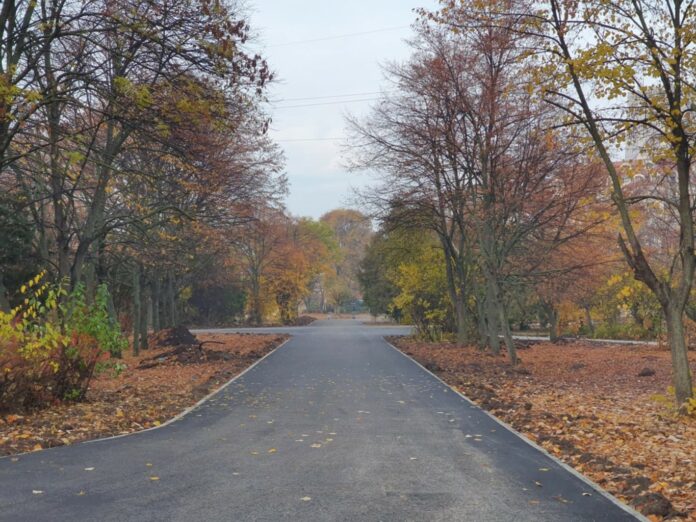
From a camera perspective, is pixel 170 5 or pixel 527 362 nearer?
pixel 170 5

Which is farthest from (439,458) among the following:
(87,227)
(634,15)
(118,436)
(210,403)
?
(87,227)

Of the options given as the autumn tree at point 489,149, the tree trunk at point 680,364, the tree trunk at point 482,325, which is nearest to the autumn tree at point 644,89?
the tree trunk at point 680,364

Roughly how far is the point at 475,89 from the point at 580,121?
30.9ft

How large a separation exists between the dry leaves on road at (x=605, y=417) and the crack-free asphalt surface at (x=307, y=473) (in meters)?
A: 0.42

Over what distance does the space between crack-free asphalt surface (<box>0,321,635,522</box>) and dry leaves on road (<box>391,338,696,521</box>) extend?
0.42 metres

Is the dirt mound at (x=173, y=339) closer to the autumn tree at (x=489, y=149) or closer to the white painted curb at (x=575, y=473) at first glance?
the autumn tree at (x=489, y=149)

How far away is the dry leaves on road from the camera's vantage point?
6406 millimetres

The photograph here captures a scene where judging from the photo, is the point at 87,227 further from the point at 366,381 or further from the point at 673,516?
the point at 673,516

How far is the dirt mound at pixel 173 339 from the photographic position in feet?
92.4

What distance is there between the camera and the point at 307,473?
6754mm

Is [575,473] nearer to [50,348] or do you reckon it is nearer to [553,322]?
[50,348]

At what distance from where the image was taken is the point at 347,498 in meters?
5.82

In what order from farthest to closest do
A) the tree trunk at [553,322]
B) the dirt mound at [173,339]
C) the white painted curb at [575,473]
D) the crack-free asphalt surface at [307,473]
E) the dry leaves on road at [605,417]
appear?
1. the tree trunk at [553,322]
2. the dirt mound at [173,339]
3. the dry leaves on road at [605,417]
4. the white painted curb at [575,473]
5. the crack-free asphalt surface at [307,473]

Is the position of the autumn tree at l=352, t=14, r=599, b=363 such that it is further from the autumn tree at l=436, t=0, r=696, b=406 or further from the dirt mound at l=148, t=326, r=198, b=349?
the dirt mound at l=148, t=326, r=198, b=349
